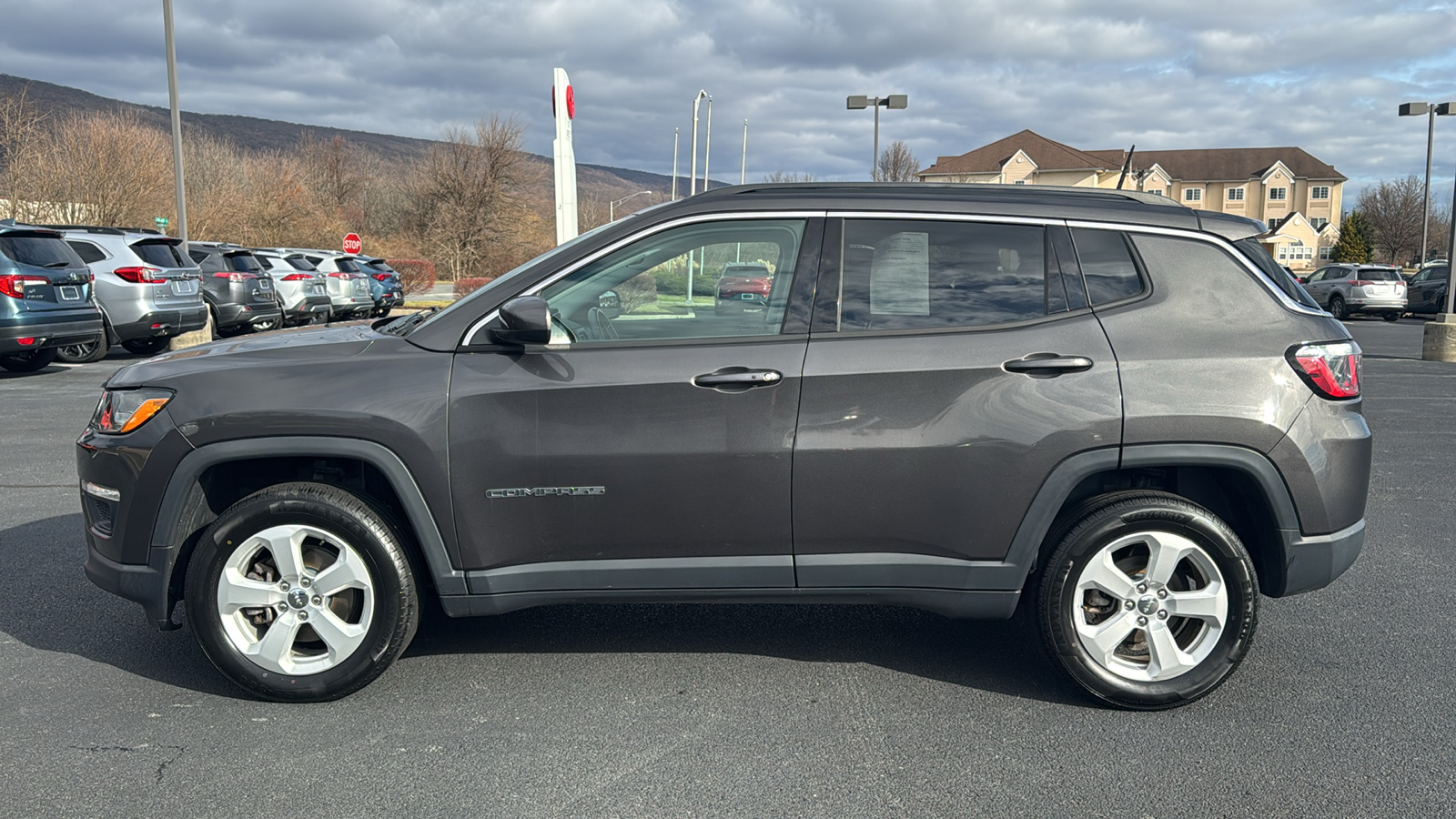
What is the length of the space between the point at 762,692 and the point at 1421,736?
2.19 meters

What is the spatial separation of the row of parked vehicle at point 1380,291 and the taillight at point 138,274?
100 feet

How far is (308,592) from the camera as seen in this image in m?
3.77

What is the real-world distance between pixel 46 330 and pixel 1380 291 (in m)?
33.9

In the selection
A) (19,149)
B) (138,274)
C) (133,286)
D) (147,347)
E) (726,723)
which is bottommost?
(726,723)

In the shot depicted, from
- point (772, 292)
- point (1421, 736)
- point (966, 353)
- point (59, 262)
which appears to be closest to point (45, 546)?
point (772, 292)

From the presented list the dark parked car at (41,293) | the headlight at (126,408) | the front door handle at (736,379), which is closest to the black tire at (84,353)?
the dark parked car at (41,293)

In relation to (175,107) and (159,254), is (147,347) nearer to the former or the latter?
(159,254)

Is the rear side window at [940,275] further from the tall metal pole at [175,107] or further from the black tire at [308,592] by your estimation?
the tall metal pole at [175,107]

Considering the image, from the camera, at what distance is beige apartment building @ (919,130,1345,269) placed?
88688 mm

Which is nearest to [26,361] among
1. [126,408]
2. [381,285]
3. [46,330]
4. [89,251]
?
[89,251]

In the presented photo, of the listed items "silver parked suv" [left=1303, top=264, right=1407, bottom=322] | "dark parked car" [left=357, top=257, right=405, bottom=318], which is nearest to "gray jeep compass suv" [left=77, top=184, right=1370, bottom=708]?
"dark parked car" [left=357, top=257, right=405, bottom=318]

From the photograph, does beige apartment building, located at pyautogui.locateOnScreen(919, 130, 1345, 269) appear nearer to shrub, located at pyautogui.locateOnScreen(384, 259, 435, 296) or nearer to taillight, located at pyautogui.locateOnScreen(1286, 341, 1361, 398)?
shrub, located at pyautogui.locateOnScreen(384, 259, 435, 296)

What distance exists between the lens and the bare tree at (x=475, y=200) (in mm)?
53969

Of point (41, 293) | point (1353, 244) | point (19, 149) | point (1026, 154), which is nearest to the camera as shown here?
point (41, 293)
